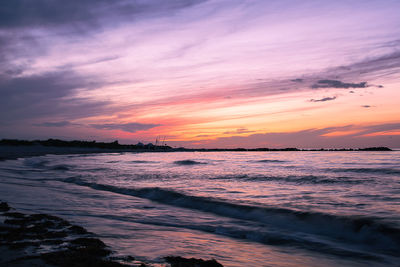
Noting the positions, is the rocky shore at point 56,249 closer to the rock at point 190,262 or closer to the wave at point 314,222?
the rock at point 190,262

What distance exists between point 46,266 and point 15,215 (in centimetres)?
351

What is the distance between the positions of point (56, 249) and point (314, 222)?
20.6ft

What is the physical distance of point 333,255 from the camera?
5.14m

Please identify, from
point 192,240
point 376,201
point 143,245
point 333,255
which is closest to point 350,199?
point 376,201

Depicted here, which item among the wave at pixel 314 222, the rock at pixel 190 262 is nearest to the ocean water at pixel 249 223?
the wave at pixel 314 222

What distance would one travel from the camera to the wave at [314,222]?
627cm

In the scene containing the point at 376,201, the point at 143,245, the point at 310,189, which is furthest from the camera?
the point at 310,189

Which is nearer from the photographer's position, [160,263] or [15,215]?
[160,263]

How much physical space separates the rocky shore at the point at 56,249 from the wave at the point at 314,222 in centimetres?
404

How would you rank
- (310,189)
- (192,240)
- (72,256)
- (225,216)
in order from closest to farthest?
(72,256) < (192,240) < (225,216) < (310,189)

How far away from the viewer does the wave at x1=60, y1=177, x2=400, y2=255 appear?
6.27 meters

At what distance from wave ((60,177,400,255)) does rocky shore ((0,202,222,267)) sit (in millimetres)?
4045

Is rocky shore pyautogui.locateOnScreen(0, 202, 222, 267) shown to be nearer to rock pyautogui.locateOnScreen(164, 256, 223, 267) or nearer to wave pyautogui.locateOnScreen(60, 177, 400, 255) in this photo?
rock pyautogui.locateOnScreen(164, 256, 223, 267)

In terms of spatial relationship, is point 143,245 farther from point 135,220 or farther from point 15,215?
point 15,215
